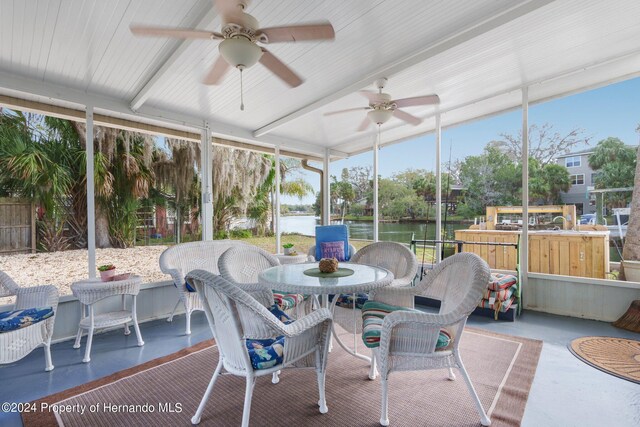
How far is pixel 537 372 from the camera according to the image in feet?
8.27

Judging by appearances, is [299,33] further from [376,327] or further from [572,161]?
[572,161]

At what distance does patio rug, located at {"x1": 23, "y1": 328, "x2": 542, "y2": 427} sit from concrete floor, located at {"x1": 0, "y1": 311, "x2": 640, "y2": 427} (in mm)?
127

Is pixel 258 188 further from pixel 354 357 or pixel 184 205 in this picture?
pixel 354 357

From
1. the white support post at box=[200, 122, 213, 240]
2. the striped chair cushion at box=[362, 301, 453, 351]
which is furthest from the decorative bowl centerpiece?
the white support post at box=[200, 122, 213, 240]

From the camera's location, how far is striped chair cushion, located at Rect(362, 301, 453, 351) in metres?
2.00

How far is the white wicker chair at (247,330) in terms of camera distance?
1.67 meters

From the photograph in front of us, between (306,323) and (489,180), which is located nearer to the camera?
(306,323)

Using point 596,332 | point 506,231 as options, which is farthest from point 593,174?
point 596,332

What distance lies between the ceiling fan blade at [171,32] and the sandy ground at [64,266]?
2.69 m

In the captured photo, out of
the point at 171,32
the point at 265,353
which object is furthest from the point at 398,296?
the point at 171,32

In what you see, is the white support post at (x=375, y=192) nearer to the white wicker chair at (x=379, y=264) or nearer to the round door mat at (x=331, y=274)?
the white wicker chair at (x=379, y=264)

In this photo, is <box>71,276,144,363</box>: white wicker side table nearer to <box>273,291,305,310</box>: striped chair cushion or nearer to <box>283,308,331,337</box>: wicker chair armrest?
<box>273,291,305,310</box>: striped chair cushion

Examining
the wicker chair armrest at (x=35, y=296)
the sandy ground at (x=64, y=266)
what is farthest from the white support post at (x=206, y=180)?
the wicker chair armrest at (x=35, y=296)

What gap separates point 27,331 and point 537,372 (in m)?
3.88
